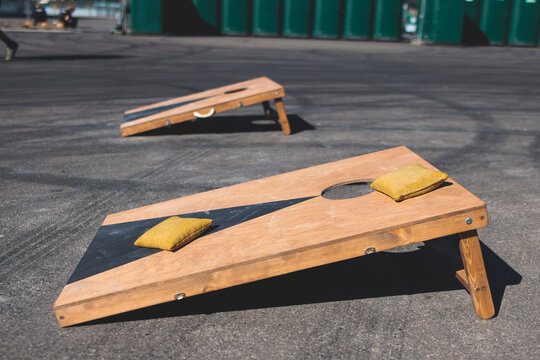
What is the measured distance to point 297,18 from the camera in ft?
88.2

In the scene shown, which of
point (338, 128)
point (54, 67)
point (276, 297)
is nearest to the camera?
point (276, 297)

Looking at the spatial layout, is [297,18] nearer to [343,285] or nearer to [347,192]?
[347,192]

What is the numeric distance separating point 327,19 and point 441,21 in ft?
18.4

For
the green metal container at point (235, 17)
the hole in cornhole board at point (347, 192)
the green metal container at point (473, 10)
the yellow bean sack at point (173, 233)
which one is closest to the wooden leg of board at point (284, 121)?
the hole in cornhole board at point (347, 192)

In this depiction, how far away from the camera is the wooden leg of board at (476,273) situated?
3.08 meters

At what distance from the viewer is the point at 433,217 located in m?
2.97

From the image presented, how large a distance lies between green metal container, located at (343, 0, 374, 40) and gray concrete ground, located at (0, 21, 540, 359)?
509 inches

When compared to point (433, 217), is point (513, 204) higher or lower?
lower

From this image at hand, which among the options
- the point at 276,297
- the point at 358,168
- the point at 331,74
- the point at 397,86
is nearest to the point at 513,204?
the point at 358,168

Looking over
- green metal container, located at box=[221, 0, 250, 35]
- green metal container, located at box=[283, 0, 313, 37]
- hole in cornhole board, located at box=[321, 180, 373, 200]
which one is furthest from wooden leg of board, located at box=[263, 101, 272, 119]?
green metal container, located at box=[221, 0, 250, 35]

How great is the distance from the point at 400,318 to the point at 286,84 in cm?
975

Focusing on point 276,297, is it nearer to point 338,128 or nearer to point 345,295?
point 345,295

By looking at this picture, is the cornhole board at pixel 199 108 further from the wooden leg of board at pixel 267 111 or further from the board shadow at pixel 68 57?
the board shadow at pixel 68 57

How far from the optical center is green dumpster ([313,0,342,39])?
26375mm
